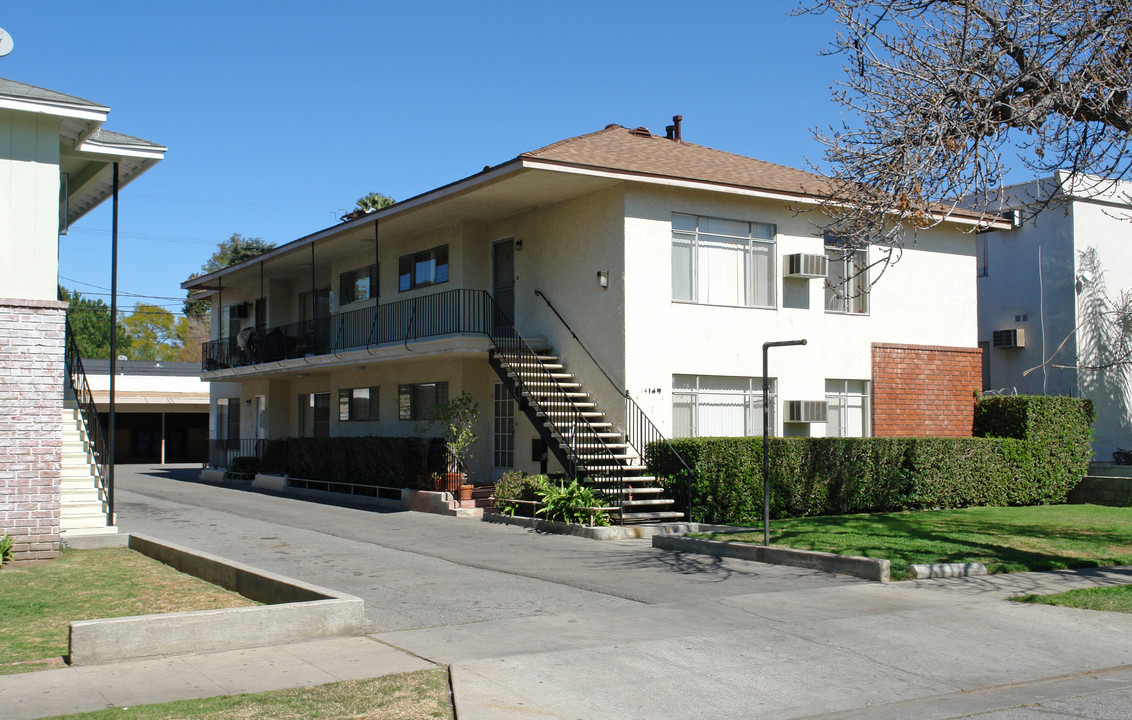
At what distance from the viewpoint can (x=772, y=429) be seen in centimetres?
2033

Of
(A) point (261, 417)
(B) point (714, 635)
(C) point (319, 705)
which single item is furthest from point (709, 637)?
(A) point (261, 417)

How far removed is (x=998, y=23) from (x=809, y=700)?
8.98m

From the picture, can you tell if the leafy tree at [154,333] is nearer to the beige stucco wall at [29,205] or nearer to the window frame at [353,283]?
the window frame at [353,283]

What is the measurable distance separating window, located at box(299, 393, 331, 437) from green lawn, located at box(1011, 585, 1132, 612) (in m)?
22.3

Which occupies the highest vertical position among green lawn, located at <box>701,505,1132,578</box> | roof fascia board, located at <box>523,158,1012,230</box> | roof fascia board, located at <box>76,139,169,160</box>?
roof fascia board, located at <box>523,158,1012,230</box>

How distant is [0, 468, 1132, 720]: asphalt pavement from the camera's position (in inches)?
263

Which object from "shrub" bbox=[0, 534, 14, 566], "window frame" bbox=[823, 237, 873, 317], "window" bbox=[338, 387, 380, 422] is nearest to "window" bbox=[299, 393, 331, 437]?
"window" bbox=[338, 387, 380, 422]

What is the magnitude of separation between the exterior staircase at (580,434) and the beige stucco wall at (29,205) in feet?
27.9

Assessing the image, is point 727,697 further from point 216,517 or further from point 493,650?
point 216,517

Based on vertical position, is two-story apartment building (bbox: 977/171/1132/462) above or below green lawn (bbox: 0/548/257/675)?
above

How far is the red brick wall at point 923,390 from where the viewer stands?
21844mm

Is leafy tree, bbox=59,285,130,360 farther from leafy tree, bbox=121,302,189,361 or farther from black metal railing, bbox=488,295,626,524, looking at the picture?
black metal railing, bbox=488,295,626,524

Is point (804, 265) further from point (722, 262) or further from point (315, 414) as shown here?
point (315, 414)

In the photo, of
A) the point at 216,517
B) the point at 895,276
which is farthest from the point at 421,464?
the point at 895,276
